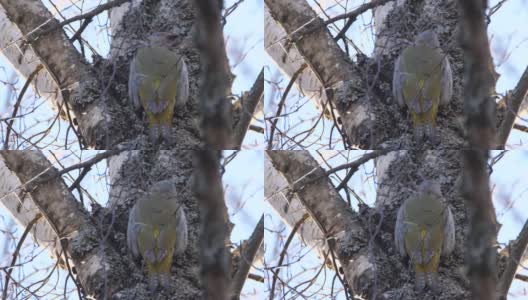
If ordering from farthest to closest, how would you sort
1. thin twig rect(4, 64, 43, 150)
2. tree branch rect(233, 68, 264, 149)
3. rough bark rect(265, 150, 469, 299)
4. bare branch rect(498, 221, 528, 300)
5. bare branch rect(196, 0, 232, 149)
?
thin twig rect(4, 64, 43, 150) < tree branch rect(233, 68, 264, 149) < rough bark rect(265, 150, 469, 299) < bare branch rect(498, 221, 528, 300) < bare branch rect(196, 0, 232, 149)

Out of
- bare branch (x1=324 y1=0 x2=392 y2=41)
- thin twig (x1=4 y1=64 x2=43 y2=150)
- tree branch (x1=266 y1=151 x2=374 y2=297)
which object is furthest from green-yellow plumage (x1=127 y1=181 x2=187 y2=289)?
bare branch (x1=324 y1=0 x2=392 y2=41)

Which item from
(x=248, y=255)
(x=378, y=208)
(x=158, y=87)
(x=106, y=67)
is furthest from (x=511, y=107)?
(x=106, y=67)

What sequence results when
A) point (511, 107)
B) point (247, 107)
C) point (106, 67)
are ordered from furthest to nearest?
point (106, 67) < point (247, 107) < point (511, 107)

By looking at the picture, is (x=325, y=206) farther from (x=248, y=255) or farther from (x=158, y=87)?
(x=158, y=87)

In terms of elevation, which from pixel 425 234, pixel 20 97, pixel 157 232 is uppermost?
pixel 20 97

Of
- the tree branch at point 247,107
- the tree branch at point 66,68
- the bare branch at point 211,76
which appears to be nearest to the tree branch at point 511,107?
the tree branch at point 247,107

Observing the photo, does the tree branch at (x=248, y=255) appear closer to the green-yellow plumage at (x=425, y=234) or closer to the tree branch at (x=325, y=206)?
the tree branch at (x=325, y=206)

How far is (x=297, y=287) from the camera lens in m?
4.43

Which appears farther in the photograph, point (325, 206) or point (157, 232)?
point (325, 206)

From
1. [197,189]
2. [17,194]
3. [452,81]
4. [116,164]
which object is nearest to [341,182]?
[452,81]

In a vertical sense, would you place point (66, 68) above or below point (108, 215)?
above

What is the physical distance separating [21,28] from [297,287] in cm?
179

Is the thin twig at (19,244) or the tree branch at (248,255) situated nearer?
the tree branch at (248,255)

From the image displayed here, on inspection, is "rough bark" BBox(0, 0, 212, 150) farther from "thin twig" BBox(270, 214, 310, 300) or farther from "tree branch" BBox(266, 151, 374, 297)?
"thin twig" BBox(270, 214, 310, 300)
